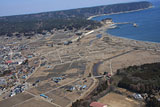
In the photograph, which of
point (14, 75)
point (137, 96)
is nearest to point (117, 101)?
point (137, 96)

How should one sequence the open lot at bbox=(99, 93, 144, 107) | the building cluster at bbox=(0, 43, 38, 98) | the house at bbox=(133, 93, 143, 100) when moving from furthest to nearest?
the building cluster at bbox=(0, 43, 38, 98) → the house at bbox=(133, 93, 143, 100) → the open lot at bbox=(99, 93, 144, 107)

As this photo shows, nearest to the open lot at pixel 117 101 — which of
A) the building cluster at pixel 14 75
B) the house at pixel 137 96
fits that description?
the house at pixel 137 96

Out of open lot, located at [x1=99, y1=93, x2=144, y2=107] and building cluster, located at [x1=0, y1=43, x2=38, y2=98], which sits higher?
open lot, located at [x1=99, y1=93, x2=144, y2=107]

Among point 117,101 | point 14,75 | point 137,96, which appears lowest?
point 14,75

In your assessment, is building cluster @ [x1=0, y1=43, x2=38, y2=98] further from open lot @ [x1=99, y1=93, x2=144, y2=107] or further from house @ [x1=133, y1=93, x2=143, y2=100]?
house @ [x1=133, y1=93, x2=143, y2=100]

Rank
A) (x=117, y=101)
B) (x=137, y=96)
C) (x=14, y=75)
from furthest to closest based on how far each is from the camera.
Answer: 1. (x=14, y=75)
2. (x=137, y=96)
3. (x=117, y=101)

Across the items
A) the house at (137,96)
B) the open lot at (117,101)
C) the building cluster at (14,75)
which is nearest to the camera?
the open lot at (117,101)

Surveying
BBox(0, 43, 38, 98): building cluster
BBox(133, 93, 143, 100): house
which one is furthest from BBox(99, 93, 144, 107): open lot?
BBox(0, 43, 38, 98): building cluster

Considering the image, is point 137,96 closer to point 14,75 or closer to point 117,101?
point 117,101

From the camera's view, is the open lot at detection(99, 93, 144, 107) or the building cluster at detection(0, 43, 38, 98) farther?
the building cluster at detection(0, 43, 38, 98)

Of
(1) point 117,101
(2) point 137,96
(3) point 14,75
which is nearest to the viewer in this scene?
(1) point 117,101

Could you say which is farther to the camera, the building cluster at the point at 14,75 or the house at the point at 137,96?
the building cluster at the point at 14,75

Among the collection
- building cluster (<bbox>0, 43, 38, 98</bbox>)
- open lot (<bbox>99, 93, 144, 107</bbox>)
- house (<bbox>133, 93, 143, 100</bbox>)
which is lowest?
building cluster (<bbox>0, 43, 38, 98</bbox>)

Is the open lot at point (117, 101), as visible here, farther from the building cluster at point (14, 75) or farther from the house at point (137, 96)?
the building cluster at point (14, 75)
